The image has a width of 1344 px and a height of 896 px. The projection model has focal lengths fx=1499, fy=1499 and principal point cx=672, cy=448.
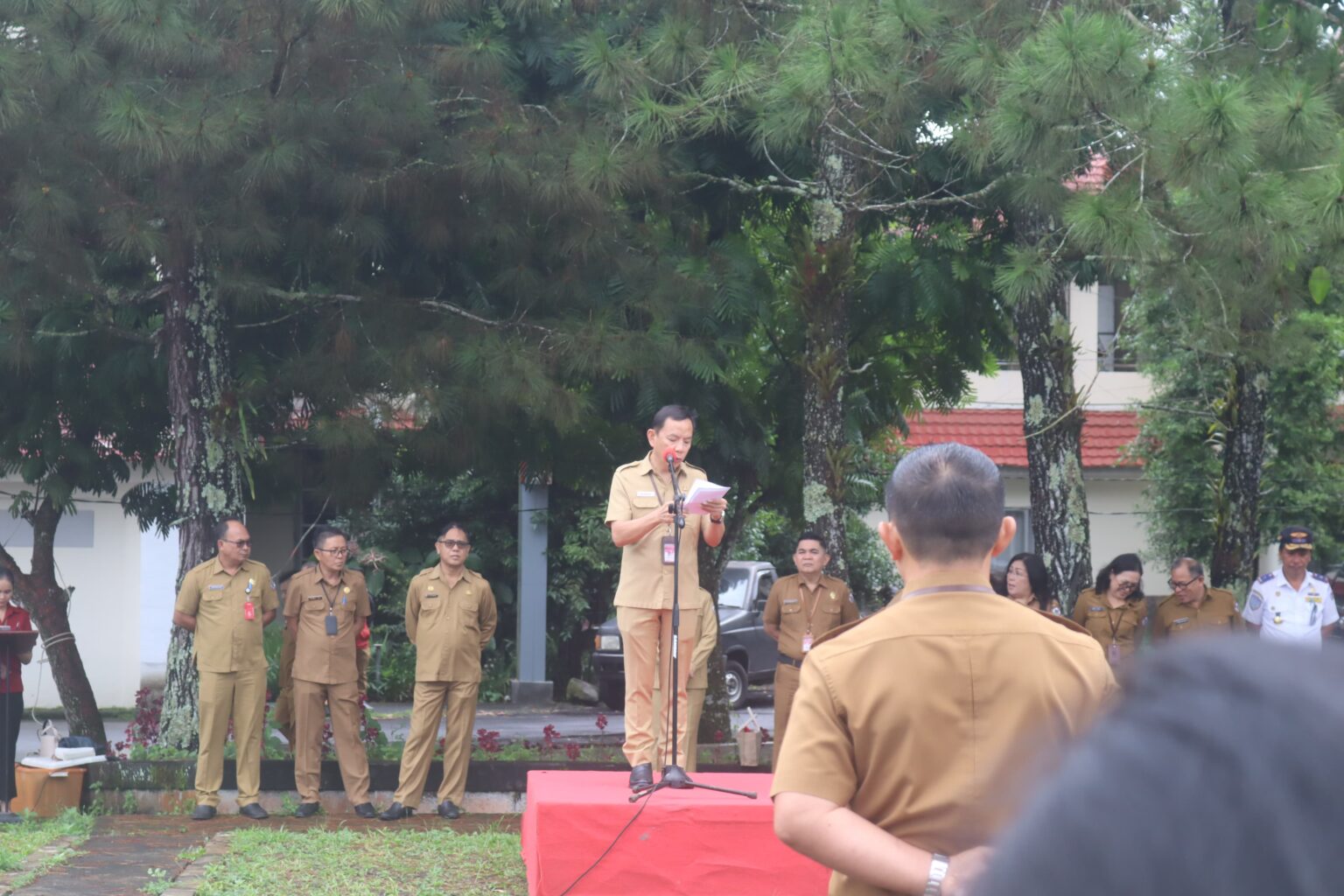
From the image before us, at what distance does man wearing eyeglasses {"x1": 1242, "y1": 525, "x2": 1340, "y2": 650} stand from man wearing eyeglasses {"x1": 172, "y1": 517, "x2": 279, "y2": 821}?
6.54m

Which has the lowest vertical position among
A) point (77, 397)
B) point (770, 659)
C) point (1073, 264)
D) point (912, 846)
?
point (770, 659)

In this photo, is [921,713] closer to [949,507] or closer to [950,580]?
[950,580]

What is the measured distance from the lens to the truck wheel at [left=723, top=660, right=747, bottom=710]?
58.1 ft

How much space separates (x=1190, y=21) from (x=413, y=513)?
12.8m

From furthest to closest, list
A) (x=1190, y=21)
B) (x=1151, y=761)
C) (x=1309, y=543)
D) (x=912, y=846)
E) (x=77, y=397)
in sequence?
(x=77, y=397) < (x=1309, y=543) < (x=1190, y=21) < (x=912, y=846) < (x=1151, y=761)

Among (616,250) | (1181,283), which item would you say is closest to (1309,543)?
(1181,283)

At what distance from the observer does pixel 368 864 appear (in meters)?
8.15

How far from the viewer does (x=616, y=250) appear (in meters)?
9.97

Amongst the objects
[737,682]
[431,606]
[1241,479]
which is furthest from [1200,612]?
[737,682]

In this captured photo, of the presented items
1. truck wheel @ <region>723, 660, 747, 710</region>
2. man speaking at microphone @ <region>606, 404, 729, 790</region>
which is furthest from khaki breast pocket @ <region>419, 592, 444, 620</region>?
truck wheel @ <region>723, 660, 747, 710</region>

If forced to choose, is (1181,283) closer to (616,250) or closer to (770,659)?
(616,250)

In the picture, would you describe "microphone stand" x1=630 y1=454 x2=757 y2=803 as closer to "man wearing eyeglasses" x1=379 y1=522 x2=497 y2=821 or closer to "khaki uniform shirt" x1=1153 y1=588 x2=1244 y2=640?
"man wearing eyeglasses" x1=379 y1=522 x2=497 y2=821

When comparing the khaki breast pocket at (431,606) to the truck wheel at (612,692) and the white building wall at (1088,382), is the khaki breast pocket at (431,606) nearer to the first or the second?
the truck wheel at (612,692)

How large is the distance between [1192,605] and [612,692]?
9376 mm
